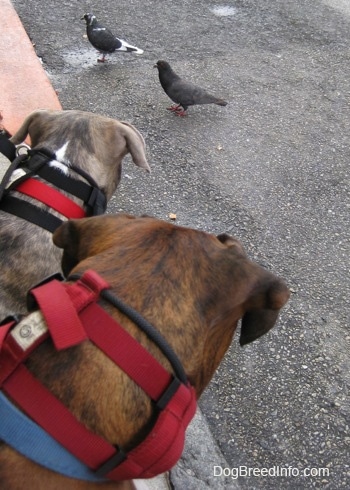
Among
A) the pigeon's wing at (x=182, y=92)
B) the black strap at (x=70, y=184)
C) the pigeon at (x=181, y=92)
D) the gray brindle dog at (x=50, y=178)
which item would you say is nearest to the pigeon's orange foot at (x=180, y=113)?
the pigeon at (x=181, y=92)

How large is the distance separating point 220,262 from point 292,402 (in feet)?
6.31

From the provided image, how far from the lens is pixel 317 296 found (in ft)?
12.8

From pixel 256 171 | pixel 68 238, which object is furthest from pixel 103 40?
pixel 68 238

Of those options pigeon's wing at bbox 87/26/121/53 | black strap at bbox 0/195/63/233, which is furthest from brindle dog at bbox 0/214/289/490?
A: pigeon's wing at bbox 87/26/121/53

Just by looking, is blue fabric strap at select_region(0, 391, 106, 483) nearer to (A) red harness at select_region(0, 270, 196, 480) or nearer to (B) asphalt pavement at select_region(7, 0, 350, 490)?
(A) red harness at select_region(0, 270, 196, 480)

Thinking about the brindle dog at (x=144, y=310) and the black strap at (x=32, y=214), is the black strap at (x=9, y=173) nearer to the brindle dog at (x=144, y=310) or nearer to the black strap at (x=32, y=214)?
the black strap at (x=32, y=214)

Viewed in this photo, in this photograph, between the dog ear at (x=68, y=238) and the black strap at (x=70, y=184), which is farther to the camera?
the black strap at (x=70, y=184)

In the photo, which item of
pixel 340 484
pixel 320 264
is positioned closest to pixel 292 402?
pixel 340 484

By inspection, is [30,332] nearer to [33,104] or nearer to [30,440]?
[30,440]

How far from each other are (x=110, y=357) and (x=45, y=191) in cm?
150

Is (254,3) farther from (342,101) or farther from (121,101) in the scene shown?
(121,101)

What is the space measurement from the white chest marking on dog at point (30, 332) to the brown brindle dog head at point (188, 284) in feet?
0.71

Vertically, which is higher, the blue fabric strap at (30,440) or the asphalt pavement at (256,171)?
the blue fabric strap at (30,440)

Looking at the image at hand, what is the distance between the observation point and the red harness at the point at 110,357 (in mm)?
1342
